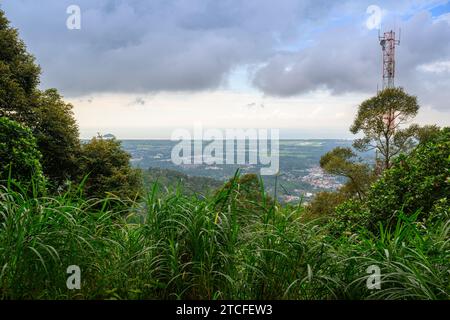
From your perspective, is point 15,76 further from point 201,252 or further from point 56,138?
point 201,252

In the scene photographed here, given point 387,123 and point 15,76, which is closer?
point 15,76

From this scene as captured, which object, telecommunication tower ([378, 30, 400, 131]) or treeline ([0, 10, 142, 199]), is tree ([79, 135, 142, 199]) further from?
telecommunication tower ([378, 30, 400, 131])

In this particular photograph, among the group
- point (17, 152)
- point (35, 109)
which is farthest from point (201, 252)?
point (35, 109)

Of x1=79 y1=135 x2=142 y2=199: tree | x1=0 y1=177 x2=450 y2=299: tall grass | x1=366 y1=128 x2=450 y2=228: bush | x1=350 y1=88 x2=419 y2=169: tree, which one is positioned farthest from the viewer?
x1=350 y1=88 x2=419 y2=169: tree

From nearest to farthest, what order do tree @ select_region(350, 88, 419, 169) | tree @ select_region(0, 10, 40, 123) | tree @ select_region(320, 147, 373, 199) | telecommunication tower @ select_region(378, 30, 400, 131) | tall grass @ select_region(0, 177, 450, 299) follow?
tall grass @ select_region(0, 177, 450, 299) < tree @ select_region(0, 10, 40, 123) < tree @ select_region(320, 147, 373, 199) < tree @ select_region(350, 88, 419, 169) < telecommunication tower @ select_region(378, 30, 400, 131)

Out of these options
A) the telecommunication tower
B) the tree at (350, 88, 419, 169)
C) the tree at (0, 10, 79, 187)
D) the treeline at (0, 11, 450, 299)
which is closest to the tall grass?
the treeline at (0, 11, 450, 299)

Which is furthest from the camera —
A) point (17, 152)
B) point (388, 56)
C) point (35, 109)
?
point (388, 56)

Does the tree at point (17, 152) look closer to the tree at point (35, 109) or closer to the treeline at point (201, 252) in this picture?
the treeline at point (201, 252)

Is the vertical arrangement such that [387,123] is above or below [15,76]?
below
